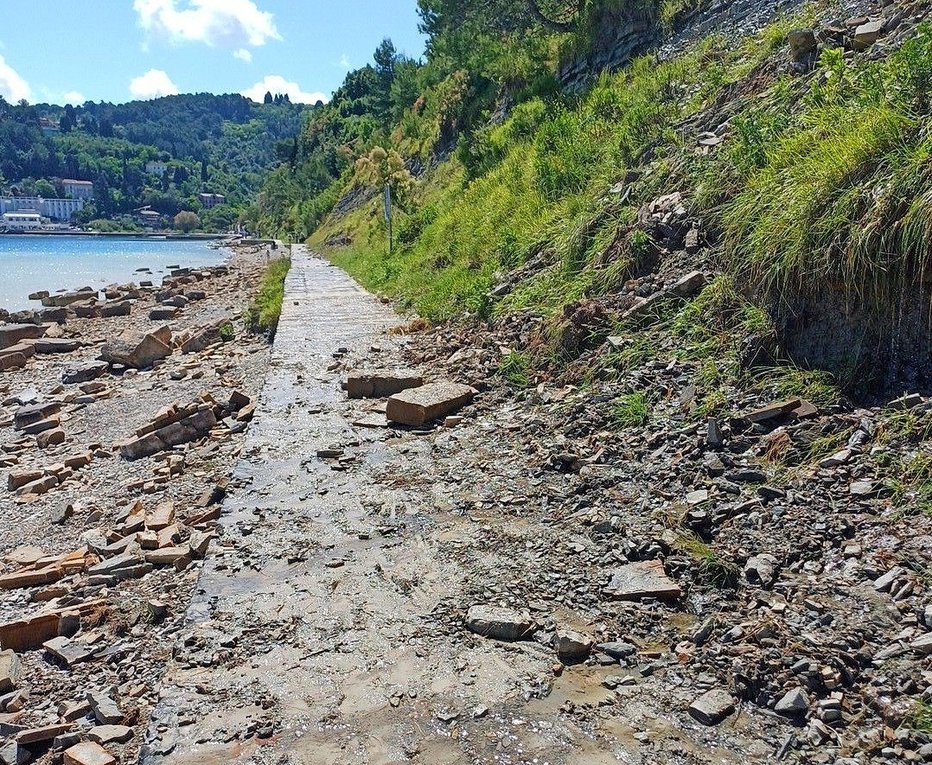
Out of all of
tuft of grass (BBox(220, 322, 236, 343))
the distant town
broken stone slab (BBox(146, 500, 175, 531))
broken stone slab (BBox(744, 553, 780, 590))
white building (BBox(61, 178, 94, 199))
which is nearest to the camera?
broken stone slab (BBox(744, 553, 780, 590))

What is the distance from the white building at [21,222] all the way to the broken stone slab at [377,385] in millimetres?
122244

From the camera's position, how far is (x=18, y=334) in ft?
46.4

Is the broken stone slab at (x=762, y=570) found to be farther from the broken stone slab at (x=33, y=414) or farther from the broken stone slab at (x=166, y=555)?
the broken stone slab at (x=33, y=414)

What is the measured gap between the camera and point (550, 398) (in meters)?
5.27

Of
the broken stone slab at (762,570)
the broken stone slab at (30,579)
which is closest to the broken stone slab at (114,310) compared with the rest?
the broken stone slab at (30,579)

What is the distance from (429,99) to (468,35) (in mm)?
9334

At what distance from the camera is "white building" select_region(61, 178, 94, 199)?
136 metres

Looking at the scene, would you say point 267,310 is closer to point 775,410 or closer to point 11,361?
point 11,361

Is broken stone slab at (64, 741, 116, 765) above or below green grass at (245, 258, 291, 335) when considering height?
below

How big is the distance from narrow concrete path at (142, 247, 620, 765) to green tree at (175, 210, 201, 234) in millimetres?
127180

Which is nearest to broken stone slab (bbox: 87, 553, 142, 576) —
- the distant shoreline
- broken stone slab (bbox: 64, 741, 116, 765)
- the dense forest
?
broken stone slab (bbox: 64, 741, 116, 765)

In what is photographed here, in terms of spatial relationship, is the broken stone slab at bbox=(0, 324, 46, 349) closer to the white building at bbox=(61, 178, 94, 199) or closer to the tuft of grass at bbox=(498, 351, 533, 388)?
the tuft of grass at bbox=(498, 351, 533, 388)

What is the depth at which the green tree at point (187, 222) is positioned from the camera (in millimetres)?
123812

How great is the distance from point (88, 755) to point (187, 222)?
432ft
